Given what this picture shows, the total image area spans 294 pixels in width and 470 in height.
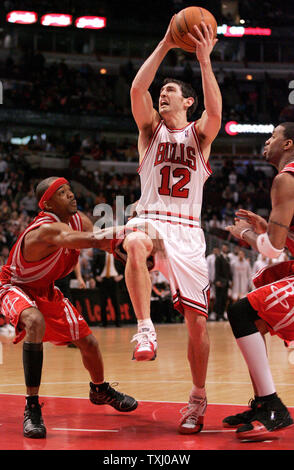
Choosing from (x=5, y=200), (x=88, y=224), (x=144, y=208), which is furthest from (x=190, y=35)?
(x=5, y=200)

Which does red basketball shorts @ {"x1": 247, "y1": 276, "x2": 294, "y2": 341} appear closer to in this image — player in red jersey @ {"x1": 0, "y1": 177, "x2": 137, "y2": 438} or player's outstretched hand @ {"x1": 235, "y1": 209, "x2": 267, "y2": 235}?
player's outstretched hand @ {"x1": 235, "y1": 209, "x2": 267, "y2": 235}

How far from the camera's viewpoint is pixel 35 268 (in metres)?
5.71

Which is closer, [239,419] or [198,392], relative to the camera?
[239,419]

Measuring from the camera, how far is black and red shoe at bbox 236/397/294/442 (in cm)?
472

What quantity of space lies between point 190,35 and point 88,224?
2101 mm

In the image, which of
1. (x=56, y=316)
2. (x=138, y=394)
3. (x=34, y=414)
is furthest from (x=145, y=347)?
(x=138, y=394)

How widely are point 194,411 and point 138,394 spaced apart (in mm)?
1816

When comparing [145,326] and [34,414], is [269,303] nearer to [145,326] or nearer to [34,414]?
[145,326]

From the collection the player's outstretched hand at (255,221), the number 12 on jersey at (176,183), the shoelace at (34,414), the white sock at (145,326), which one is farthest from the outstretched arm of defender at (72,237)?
the shoelace at (34,414)

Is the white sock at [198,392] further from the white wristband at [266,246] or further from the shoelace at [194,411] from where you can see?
the white wristband at [266,246]

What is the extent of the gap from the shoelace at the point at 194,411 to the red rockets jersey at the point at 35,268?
65.8 inches

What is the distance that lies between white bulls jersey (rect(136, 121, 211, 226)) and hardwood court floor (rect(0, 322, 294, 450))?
5.85 ft
